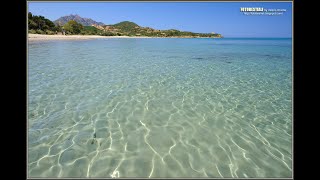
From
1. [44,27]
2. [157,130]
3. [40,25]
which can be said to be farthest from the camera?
[44,27]

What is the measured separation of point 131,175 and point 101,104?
3698mm

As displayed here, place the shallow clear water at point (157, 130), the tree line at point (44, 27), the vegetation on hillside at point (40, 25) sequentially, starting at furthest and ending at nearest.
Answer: the vegetation on hillside at point (40, 25) → the tree line at point (44, 27) → the shallow clear water at point (157, 130)

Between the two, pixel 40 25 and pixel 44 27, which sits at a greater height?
pixel 40 25

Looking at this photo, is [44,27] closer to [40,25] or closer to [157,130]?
[40,25]

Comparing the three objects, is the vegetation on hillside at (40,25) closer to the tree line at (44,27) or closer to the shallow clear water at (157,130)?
the tree line at (44,27)

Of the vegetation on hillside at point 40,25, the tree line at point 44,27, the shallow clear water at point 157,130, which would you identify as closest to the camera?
the shallow clear water at point 157,130

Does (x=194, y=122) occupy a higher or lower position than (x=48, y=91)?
lower

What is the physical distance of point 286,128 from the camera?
564 centimetres

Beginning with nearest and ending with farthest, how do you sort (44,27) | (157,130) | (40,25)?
(157,130) → (40,25) → (44,27)

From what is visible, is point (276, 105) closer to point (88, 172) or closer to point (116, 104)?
point (116, 104)

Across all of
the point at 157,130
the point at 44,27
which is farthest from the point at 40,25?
the point at 157,130

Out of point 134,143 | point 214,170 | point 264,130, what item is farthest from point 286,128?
point 134,143

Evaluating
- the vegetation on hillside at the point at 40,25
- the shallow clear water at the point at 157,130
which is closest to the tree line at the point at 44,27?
the vegetation on hillside at the point at 40,25

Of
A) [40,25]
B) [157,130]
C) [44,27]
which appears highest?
[40,25]
